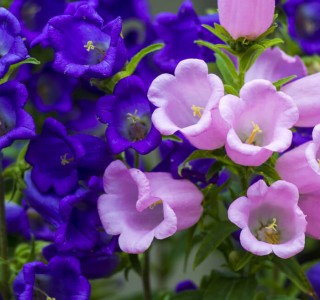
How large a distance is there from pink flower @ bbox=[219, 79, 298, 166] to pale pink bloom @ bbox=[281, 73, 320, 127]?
0.05m

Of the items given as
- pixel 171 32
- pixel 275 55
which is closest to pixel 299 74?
pixel 275 55

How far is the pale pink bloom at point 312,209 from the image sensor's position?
0.95 meters

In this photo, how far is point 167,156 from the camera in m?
1.05

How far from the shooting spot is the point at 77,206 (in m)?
1.02

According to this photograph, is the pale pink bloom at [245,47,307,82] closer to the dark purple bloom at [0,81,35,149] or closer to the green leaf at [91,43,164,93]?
the green leaf at [91,43,164,93]

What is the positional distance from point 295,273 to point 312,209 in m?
0.10

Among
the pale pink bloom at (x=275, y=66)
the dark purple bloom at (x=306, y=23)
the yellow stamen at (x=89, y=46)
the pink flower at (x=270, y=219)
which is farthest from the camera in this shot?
the dark purple bloom at (x=306, y=23)

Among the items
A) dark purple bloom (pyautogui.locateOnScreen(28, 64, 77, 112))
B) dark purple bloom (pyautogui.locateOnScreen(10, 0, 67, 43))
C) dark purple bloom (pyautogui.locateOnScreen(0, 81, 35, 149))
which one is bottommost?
dark purple bloom (pyautogui.locateOnScreen(28, 64, 77, 112))

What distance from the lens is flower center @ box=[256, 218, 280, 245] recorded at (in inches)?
36.6

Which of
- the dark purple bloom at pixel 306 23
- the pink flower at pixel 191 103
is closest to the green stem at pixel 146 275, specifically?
the pink flower at pixel 191 103

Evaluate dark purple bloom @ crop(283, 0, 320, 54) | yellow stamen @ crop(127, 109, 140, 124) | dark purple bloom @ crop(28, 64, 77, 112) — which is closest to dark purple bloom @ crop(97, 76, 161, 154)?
yellow stamen @ crop(127, 109, 140, 124)

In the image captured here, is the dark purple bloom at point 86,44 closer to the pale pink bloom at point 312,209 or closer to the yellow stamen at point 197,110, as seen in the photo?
the yellow stamen at point 197,110

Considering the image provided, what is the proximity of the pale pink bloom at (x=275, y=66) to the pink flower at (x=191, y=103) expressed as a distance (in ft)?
0.50

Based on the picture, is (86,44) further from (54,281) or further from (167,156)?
(54,281)
